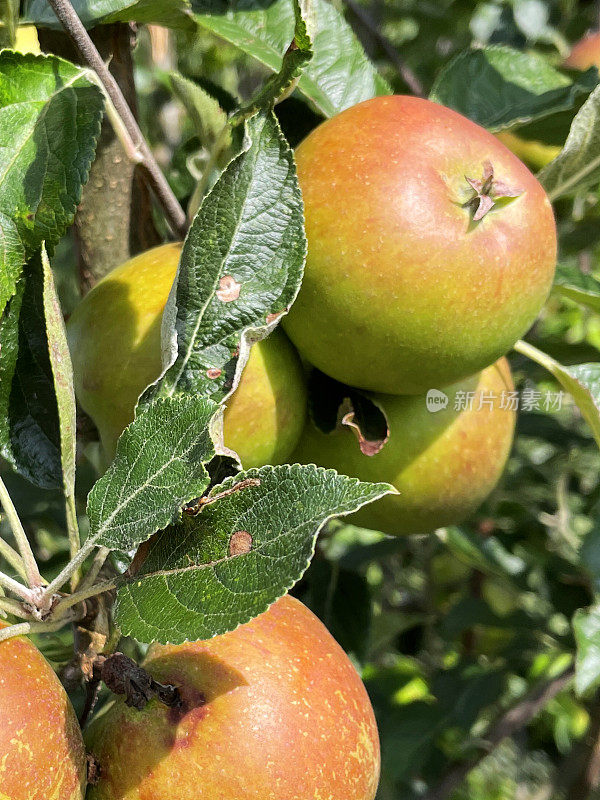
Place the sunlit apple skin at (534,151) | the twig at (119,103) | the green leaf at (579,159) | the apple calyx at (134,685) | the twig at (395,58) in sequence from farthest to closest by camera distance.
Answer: the twig at (395,58) → the sunlit apple skin at (534,151) → the green leaf at (579,159) → the twig at (119,103) → the apple calyx at (134,685)

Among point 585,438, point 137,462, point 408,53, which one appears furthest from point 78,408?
point 408,53

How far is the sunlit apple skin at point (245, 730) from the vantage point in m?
0.60

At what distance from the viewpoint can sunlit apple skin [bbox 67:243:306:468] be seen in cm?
75

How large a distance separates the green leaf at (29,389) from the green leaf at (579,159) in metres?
0.54

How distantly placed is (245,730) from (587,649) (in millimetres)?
600

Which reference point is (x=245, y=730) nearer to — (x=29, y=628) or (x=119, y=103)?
(x=29, y=628)

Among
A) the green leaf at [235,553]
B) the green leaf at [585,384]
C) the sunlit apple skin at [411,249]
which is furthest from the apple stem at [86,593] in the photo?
the green leaf at [585,384]

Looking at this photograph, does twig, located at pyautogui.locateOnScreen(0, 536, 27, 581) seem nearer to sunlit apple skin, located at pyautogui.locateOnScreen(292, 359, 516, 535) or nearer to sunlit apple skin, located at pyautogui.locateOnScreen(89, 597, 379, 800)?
sunlit apple skin, located at pyautogui.locateOnScreen(89, 597, 379, 800)

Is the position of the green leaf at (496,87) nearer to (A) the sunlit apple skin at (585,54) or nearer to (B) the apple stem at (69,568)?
(A) the sunlit apple skin at (585,54)

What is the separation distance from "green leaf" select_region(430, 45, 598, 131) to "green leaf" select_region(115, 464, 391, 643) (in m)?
0.64

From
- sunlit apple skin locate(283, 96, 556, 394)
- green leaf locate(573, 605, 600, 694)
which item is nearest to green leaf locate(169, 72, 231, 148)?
sunlit apple skin locate(283, 96, 556, 394)

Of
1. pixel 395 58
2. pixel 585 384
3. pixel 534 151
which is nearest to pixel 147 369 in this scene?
pixel 585 384

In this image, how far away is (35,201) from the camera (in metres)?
0.70

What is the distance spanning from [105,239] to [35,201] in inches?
10.6
